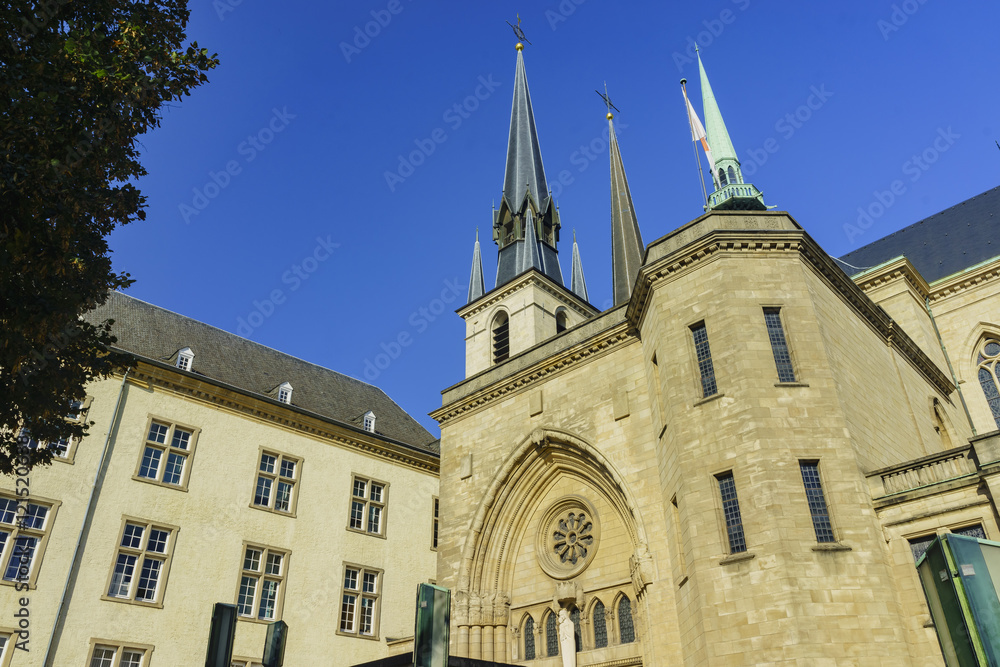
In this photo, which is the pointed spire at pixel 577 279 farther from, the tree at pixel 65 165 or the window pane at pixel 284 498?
the tree at pixel 65 165

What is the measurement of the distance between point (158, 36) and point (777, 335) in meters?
12.9

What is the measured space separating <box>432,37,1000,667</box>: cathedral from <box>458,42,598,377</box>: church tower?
10.7 metres

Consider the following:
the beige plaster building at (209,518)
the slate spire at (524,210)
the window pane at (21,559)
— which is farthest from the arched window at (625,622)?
the slate spire at (524,210)

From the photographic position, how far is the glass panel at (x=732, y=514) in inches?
551

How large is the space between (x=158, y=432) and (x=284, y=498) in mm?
4537

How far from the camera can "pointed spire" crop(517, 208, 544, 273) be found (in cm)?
3675

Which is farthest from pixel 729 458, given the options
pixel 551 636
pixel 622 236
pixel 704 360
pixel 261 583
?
pixel 622 236

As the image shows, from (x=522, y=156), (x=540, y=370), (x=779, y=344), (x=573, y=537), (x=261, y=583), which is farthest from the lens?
(x=522, y=156)

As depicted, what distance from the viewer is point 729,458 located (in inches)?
573

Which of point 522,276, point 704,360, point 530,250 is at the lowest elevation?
point 704,360

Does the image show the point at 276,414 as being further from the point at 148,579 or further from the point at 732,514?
the point at 732,514

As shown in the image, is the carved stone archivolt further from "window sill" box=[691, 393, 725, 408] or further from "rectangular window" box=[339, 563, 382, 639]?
"rectangular window" box=[339, 563, 382, 639]

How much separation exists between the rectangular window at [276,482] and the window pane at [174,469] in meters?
2.37

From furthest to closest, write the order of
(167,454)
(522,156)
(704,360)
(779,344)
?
1. (522,156)
2. (167,454)
3. (704,360)
4. (779,344)
